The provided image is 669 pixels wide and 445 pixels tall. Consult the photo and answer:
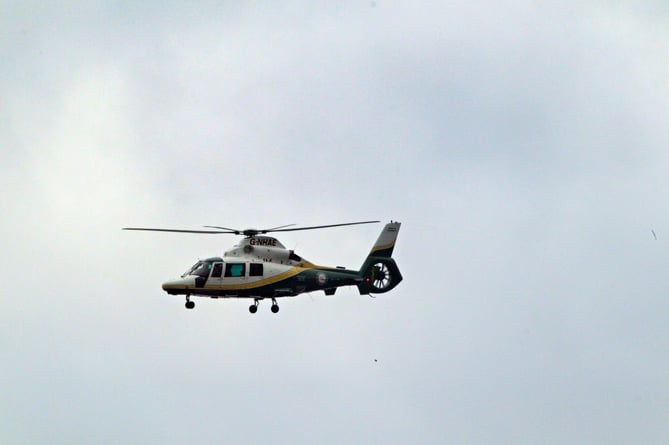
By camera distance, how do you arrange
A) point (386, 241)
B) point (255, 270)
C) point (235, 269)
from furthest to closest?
1. point (386, 241)
2. point (255, 270)
3. point (235, 269)

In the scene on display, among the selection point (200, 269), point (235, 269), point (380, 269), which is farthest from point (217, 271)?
point (380, 269)

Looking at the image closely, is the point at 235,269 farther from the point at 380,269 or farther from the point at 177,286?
the point at 380,269

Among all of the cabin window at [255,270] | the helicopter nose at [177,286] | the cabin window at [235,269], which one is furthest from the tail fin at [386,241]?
the helicopter nose at [177,286]

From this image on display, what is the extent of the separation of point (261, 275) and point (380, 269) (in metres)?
10.1

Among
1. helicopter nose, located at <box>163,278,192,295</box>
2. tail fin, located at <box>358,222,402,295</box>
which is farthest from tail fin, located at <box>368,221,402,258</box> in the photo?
helicopter nose, located at <box>163,278,192,295</box>

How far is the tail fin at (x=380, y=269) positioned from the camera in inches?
2635

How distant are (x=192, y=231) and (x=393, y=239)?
16.8m

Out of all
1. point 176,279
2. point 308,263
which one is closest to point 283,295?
point 308,263

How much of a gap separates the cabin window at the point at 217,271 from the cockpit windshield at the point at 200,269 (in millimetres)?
348

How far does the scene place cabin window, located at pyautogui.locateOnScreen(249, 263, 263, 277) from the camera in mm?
62062

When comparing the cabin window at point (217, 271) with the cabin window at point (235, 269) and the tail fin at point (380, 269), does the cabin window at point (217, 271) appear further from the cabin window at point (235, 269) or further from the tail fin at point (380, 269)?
the tail fin at point (380, 269)

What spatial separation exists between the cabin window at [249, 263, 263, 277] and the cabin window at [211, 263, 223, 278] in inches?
83.9

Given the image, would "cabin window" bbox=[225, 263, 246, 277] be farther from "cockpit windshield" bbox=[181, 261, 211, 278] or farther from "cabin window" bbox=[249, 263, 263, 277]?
"cockpit windshield" bbox=[181, 261, 211, 278]

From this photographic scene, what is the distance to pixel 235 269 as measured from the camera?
6159 cm
